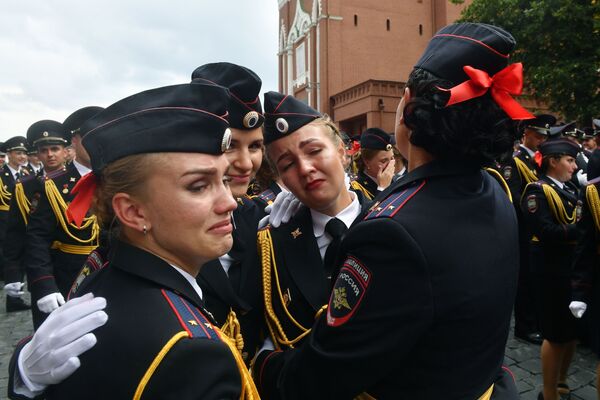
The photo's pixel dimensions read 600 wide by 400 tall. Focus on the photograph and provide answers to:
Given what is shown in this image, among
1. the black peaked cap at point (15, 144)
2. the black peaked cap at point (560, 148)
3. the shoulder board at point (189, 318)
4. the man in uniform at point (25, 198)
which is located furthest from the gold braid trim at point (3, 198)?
the shoulder board at point (189, 318)

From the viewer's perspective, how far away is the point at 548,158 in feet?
16.6

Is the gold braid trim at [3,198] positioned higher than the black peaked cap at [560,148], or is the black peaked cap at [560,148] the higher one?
the black peaked cap at [560,148]

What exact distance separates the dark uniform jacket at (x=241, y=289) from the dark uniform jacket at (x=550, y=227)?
11.9ft

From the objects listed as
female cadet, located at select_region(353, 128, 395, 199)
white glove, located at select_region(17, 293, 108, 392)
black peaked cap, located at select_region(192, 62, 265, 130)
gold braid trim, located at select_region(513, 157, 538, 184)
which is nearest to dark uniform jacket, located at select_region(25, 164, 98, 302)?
black peaked cap, located at select_region(192, 62, 265, 130)

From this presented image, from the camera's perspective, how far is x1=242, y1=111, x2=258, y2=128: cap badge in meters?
2.20

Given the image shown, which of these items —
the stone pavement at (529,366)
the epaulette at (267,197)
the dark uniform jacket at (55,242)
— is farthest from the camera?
the stone pavement at (529,366)

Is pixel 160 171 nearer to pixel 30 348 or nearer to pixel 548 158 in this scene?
pixel 30 348

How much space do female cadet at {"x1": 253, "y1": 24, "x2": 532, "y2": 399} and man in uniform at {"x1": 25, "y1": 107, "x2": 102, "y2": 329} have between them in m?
3.47

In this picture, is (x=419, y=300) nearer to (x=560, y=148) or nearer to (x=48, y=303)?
(x=48, y=303)

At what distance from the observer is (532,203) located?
4957mm

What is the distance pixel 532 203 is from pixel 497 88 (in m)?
4.04

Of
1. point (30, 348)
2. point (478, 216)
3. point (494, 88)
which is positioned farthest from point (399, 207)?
point (30, 348)

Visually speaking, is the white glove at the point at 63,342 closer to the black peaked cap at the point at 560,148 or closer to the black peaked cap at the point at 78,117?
the black peaked cap at the point at 78,117

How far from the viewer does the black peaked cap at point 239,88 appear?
220cm
